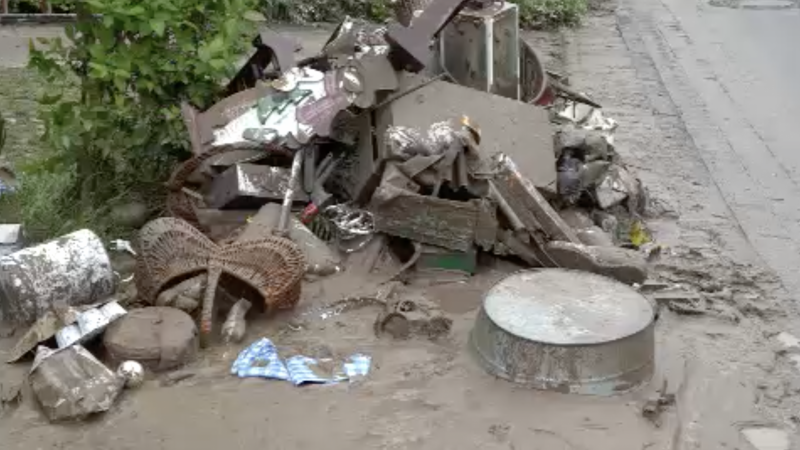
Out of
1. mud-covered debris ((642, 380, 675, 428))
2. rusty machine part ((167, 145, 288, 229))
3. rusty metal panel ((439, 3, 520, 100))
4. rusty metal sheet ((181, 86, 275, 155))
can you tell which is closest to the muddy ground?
mud-covered debris ((642, 380, 675, 428))

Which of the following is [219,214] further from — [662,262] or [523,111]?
[662,262]

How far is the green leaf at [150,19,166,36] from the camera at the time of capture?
613 cm

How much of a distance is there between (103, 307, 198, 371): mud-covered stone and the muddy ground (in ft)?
0.40

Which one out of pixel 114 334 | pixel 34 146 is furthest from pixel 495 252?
pixel 34 146

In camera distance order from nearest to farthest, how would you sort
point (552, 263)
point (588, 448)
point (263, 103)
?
point (588, 448), point (552, 263), point (263, 103)

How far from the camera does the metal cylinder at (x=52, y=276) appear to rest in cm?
554

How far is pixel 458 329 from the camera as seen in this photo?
5613 millimetres

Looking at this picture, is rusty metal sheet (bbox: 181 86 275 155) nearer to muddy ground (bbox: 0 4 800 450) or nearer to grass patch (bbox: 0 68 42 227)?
grass patch (bbox: 0 68 42 227)

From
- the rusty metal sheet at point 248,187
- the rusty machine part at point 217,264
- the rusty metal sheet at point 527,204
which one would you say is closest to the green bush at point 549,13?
the rusty metal sheet at point 248,187

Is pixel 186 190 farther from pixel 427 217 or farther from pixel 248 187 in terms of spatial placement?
pixel 427 217

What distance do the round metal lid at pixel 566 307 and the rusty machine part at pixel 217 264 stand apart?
1074 millimetres

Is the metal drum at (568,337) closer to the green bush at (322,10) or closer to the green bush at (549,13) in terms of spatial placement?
the green bush at (322,10)

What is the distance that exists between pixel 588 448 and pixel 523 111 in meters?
2.94

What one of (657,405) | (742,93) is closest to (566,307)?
(657,405)
